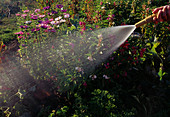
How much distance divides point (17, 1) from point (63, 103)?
5538mm

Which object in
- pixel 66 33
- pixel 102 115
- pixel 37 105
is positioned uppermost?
pixel 66 33

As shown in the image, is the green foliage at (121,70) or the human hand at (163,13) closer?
the human hand at (163,13)

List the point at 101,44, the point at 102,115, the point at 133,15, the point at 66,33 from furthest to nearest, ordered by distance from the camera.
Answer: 1. the point at 133,15
2. the point at 66,33
3. the point at 101,44
4. the point at 102,115

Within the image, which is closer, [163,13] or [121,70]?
[163,13]

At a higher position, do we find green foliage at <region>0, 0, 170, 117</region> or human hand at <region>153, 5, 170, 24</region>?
human hand at <region>153, 5, 170, 24</region>

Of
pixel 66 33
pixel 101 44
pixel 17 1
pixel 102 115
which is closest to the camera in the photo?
pixel 102 115

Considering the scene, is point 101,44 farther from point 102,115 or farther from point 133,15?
point 133,15

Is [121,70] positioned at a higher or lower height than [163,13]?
lower

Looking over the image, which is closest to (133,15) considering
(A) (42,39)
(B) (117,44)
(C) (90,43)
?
(B) (117,44)

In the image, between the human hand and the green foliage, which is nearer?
the human hand

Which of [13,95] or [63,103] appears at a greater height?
[13,95]

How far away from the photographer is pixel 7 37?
3.99m

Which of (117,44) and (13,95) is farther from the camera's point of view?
(117,44)

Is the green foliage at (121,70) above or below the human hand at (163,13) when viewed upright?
A: below
